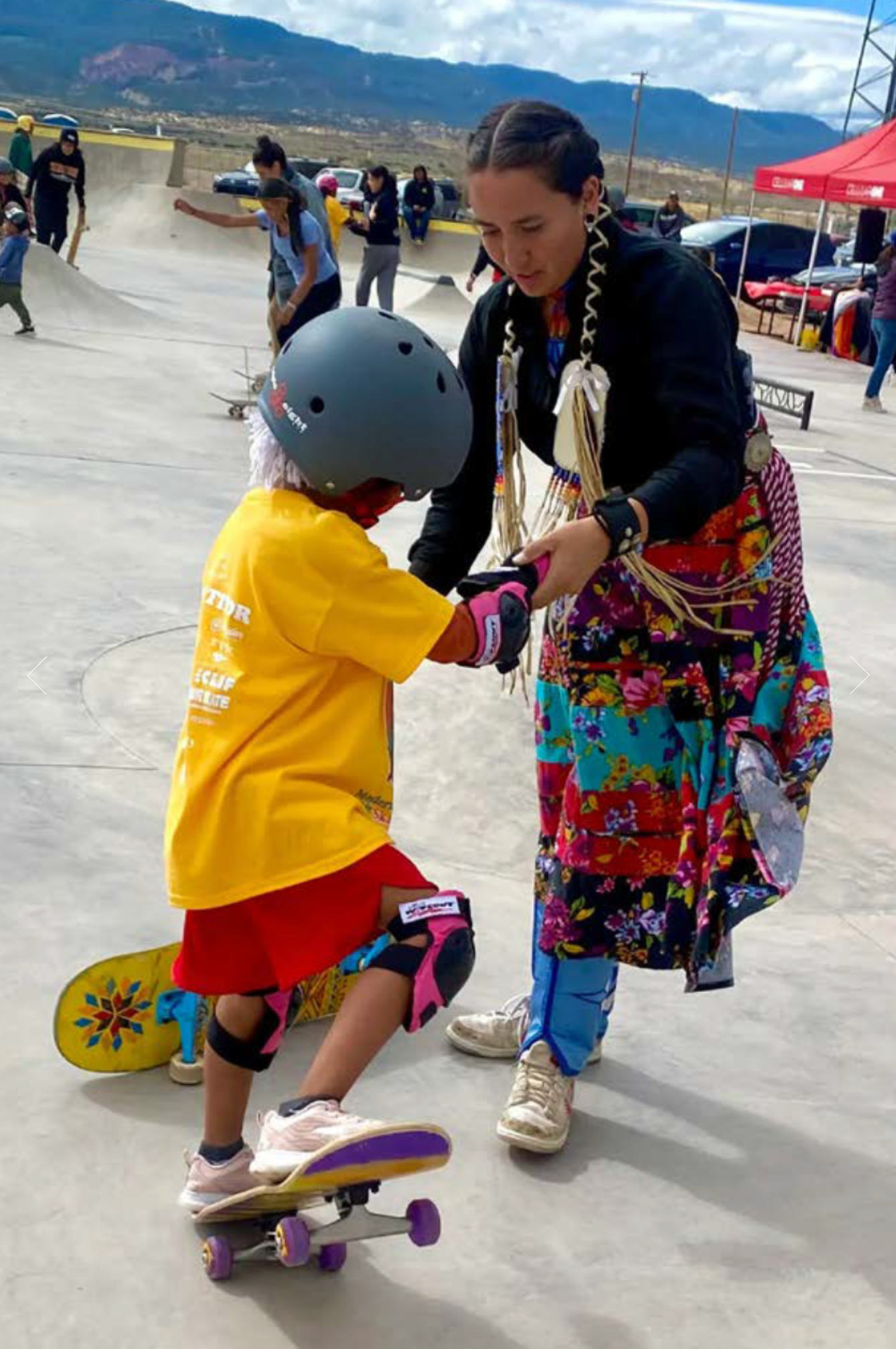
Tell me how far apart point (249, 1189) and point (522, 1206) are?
563mm

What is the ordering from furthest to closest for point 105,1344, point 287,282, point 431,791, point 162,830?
point 287,282 < point 431,791 < point 162,830 < point 105,1344

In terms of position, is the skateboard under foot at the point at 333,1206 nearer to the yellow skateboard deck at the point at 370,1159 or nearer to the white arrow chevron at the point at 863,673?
the yellow skateboard deck at the point at 370,1159

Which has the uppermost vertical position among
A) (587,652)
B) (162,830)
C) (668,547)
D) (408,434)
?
(408,434)

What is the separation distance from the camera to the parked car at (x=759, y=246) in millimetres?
28312

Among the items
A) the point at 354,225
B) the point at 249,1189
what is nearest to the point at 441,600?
the point at 249,1189

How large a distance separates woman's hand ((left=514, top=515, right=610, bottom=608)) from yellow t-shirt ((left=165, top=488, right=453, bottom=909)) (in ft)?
0.78

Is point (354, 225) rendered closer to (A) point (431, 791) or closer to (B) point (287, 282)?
(B) point (287, 282)

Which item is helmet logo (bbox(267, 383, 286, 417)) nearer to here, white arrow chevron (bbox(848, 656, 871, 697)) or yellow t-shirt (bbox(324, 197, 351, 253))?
white arrow chevron (bbox(848, 656, 871, 697))

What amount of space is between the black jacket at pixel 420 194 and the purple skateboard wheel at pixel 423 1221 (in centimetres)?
2332

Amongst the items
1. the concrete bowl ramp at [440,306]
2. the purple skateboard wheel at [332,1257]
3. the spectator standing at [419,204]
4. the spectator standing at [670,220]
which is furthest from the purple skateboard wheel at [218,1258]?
the spectator standing at [670,220]

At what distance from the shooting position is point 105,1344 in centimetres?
228

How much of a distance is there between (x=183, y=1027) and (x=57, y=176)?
1621cm

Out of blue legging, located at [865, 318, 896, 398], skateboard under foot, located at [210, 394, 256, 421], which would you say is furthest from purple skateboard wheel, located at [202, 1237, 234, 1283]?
blue legging, located at [865, 318, 896, 398]

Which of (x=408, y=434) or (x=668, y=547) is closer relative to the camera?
(x=408, y=434)
